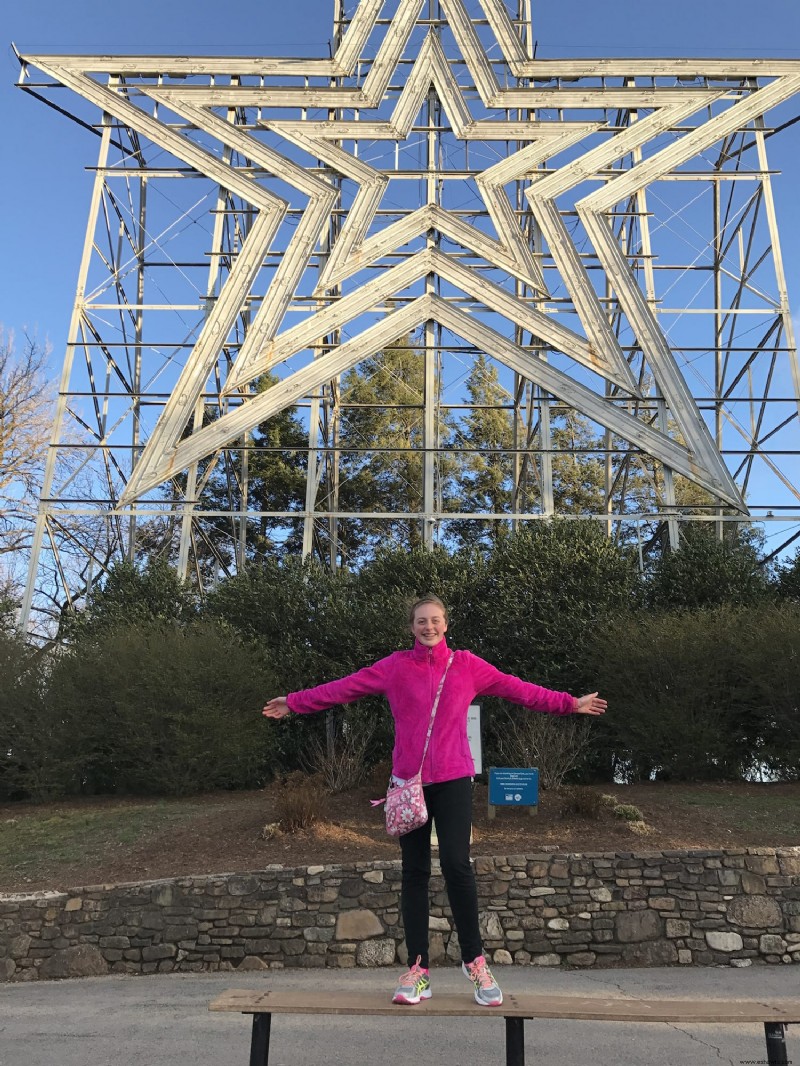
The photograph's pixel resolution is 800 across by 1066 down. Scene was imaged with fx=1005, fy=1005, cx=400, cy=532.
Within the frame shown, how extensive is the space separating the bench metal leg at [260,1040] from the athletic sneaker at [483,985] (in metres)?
0.87

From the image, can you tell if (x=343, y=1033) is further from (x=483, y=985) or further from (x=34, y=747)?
(x=34, y=747)

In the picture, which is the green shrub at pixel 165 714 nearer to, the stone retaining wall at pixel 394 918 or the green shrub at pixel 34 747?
the green shrub at pixel 34 747

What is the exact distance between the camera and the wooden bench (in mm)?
3787

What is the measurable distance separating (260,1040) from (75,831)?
24.5ft

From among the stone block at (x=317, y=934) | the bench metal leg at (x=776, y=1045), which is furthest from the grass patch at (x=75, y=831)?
the bench metal leg at (x=776, y=1045)

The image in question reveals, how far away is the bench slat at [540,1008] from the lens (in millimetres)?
3781

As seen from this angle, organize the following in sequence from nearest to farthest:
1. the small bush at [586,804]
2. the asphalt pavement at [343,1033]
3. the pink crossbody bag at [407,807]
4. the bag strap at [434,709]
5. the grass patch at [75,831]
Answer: the pink crossbody bag at [407,807] → the bag strap at [434,709] → the asphalt pavement at [343,1033] → the grass patch at [75,831] → the small bush at [586,804]

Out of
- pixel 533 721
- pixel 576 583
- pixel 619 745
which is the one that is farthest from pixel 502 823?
pixel 576 583

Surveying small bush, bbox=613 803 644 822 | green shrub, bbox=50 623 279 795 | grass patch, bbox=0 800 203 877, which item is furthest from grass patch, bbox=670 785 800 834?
grass patch, bbox=0 800 203 877

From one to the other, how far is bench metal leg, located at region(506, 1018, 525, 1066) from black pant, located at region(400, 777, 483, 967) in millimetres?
375

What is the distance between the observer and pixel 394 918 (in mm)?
8250

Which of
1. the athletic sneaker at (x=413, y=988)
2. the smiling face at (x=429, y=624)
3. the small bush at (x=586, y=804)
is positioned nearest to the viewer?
the athletic sneaker at (x=413, y=988)

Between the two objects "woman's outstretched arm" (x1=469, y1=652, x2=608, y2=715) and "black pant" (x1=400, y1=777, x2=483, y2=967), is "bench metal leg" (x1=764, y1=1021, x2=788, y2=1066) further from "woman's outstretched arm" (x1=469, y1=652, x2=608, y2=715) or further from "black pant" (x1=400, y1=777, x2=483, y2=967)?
"woman's outstretched arm" (x1=469, y1=652, x2=608, y2=715)

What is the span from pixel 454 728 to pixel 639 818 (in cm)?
603
